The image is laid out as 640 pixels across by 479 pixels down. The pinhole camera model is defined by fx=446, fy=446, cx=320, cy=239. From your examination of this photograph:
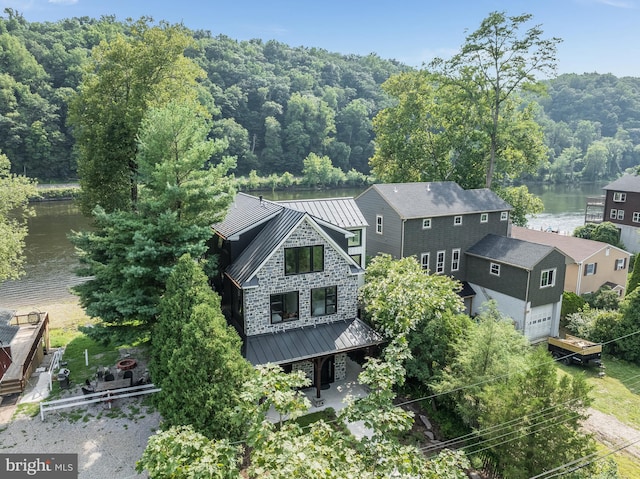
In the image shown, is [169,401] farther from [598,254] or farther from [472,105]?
[472,105]

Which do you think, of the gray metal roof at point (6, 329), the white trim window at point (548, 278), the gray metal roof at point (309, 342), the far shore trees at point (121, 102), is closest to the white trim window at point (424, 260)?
the white trim window at point (548, 278)

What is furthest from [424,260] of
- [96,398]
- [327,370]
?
[96,398]

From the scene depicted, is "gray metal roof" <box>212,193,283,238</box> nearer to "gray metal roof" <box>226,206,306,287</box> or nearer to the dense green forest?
"gray metal roof" <box>226,206,306,287</box>

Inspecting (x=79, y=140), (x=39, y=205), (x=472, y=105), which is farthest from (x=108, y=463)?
(x=39, y=205)

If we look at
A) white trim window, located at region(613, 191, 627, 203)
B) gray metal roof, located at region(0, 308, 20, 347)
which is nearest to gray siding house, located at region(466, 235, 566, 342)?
white trim window, located at region(613, 191, 627, 203)

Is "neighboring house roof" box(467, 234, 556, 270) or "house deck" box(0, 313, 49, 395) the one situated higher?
"neighboring house roof" box(467, 234, 556, 270)

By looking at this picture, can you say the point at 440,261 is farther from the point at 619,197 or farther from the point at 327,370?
the point at 619,197
